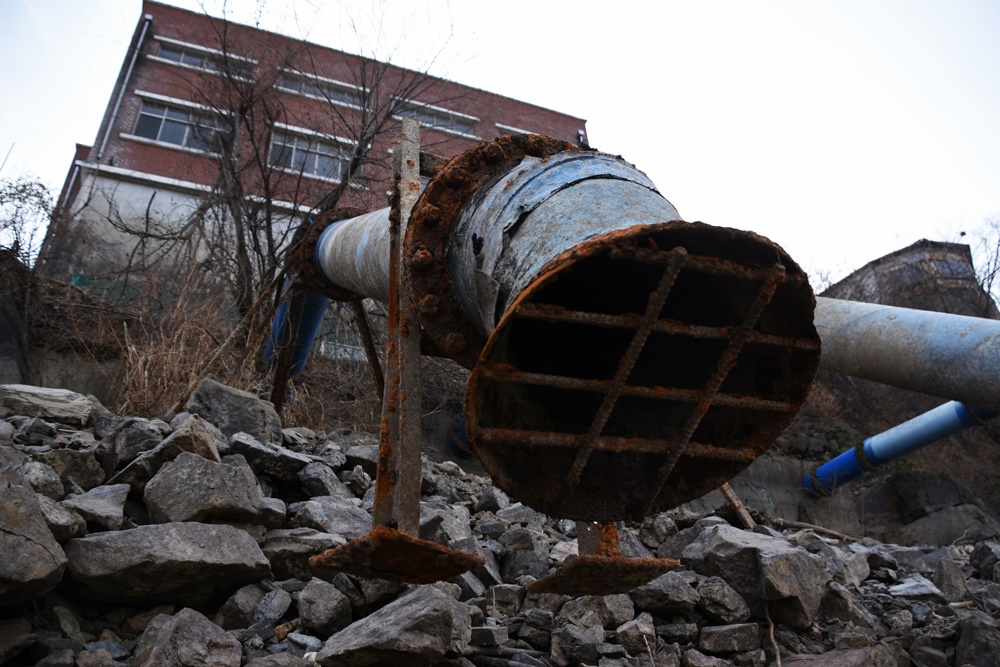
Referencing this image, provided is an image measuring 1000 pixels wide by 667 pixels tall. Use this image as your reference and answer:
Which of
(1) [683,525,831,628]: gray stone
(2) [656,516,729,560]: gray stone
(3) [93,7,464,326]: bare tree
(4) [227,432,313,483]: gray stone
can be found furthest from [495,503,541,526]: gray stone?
(3) [93,7,464,326]: bare tree

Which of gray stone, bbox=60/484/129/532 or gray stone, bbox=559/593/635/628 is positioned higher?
gray stone, bbox=60/484/129/532

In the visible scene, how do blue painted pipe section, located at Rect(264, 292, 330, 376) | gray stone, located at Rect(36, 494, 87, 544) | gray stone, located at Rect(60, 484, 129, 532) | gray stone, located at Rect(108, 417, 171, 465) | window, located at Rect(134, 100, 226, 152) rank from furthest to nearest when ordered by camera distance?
window, located at Rect(134, 100, 226, 152), blue painted pipe section, located at Rect(264, 292, 330, 376), gray stone, located at Rect(108, 417, 171, 465), gray stone, located at Rect(60, 484, 129, 532), gray stone, located at Rect(36, 494, 87, 544)

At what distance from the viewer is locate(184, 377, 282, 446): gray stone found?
4117mm

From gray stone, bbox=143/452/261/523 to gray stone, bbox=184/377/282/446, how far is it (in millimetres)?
1114

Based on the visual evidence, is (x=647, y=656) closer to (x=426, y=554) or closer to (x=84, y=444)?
(x=426, y=554)

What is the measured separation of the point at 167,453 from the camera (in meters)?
3.12

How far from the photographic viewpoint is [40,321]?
734 centimetres

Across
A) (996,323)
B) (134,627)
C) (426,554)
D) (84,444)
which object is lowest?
(134,627)

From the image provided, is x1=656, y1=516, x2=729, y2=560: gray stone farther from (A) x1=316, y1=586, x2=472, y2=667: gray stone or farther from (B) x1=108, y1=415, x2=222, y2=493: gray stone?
(B) x1=108, y1=415, x2=222, y2=493: gray stone

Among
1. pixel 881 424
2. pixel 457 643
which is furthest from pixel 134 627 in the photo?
pixel 881 424

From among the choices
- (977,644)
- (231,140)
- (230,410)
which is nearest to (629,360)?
(977,644)

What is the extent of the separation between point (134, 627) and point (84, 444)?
1.34m

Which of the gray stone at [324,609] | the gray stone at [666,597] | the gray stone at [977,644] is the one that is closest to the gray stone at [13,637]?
Answer: the gray stone at [324,609]

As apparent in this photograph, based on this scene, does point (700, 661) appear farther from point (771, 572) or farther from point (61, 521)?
point (61, 521)
